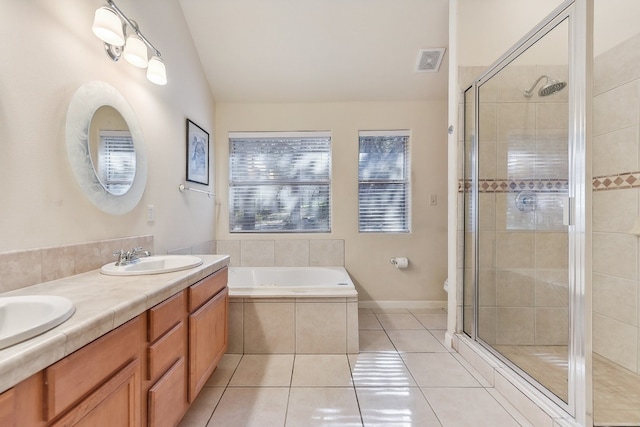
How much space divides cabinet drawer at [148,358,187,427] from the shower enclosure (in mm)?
1761

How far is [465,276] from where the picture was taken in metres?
2.10

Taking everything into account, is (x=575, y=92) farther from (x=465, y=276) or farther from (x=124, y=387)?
(x=124, y=387)

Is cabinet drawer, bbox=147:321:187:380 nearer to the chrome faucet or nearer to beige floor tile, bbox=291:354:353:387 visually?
the chrome faucet

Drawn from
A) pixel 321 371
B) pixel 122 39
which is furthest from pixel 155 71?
pixel 321 371

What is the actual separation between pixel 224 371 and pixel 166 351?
883 mm

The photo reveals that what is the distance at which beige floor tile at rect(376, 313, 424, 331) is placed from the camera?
8.46ft

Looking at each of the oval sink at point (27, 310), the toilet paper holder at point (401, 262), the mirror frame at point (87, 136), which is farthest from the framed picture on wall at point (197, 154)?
the toilet paper holder at point (401, 262)

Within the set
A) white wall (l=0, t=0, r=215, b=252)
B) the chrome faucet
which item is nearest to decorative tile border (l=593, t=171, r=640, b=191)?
the chrome faucet

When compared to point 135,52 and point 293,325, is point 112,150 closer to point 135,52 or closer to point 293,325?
point 135,52

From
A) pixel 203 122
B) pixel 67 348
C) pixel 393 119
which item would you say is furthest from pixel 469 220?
pixel 203 122

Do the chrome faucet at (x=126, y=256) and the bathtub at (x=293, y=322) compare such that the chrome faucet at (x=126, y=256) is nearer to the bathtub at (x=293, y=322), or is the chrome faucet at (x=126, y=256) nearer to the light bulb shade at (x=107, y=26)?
the bathtub at (x=293, y=322)

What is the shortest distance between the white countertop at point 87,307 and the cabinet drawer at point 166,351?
166 mm

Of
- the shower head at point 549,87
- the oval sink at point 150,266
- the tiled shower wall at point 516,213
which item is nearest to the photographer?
the oval sink at point 150,266

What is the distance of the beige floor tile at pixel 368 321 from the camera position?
8.46 feet
